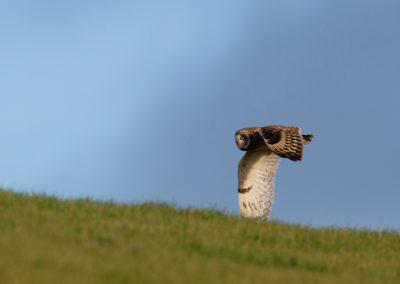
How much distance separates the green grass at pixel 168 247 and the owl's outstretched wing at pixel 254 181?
690 mm

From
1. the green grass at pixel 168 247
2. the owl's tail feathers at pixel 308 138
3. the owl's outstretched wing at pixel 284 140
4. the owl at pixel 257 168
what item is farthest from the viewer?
the owl's tail feathers at pixel 308 138

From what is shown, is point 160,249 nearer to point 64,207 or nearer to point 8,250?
point 8,250

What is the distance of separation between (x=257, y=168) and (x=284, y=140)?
4.10ft

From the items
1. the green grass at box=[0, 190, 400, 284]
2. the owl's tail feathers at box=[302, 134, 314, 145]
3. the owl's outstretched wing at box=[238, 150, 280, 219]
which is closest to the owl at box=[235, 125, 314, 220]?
the owl's outstretched wing at box=[238, 150, 280, 219]

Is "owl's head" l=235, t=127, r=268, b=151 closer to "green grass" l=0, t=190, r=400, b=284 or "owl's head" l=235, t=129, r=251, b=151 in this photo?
"owl's head" l=235, t=129, r=251, b=151

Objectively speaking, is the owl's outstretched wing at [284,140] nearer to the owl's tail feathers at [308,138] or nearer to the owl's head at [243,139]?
the owl's head at [243,139]

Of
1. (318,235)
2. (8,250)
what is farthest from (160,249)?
(318,235)

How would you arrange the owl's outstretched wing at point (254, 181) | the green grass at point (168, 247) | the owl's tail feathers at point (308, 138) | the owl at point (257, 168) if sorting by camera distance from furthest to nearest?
the owl's tail feathers at point (308, 138) < the owl's outstretched wing at point (254, 181) < the owl at point (257, 168) < the green grass at point (168, 247)

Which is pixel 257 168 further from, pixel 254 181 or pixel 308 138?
pixel 308 138

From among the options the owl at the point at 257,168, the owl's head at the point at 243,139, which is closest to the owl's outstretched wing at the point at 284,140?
the owl at the point at 257,168

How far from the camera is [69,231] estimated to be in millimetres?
8883

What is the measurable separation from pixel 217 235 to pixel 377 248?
3.76m

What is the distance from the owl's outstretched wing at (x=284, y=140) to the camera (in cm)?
1231

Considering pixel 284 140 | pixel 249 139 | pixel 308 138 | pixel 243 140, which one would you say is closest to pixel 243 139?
pixel 243 140
